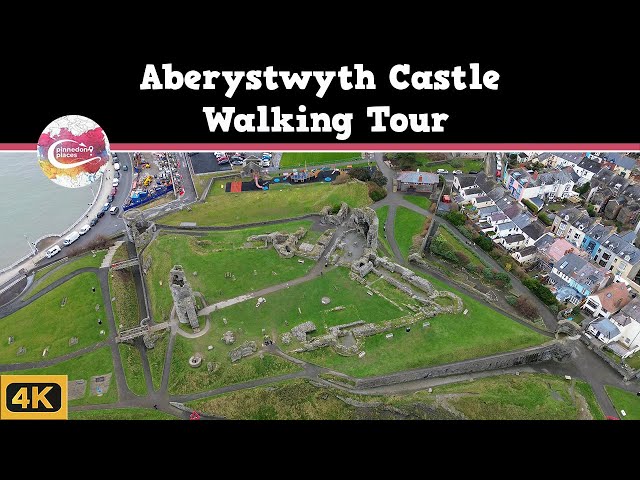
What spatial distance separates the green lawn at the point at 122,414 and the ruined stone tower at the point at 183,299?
32.6ft

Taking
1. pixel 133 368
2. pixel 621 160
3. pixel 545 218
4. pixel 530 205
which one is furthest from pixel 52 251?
pixel 621 160

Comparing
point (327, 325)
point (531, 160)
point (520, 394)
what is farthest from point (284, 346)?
point (531, 160)

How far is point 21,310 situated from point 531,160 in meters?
87.3

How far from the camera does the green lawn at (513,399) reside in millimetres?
43656

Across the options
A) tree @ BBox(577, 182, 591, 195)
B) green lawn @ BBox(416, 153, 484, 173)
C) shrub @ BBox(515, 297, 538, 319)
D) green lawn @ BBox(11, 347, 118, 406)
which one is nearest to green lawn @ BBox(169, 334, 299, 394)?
green lawn @ BBox(11, 347, 118, 406)

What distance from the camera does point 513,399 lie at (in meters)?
44.6

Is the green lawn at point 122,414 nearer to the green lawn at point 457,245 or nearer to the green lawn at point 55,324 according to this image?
the green lawn at point 55,324

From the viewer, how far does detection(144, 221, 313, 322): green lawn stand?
2128 inches

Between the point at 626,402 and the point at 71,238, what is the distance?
75939 mm

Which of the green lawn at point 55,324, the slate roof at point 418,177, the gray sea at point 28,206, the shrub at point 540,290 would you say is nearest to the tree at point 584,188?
the slate roof at point 418,177

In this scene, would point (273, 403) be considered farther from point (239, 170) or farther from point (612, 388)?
point (239, 170)

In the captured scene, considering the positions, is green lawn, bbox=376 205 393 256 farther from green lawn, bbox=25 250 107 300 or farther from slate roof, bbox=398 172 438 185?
green lawn, bbox=25 250 107 300

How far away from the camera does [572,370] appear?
49406 mm

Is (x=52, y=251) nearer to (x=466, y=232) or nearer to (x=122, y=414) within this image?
(x=122, y=414)
